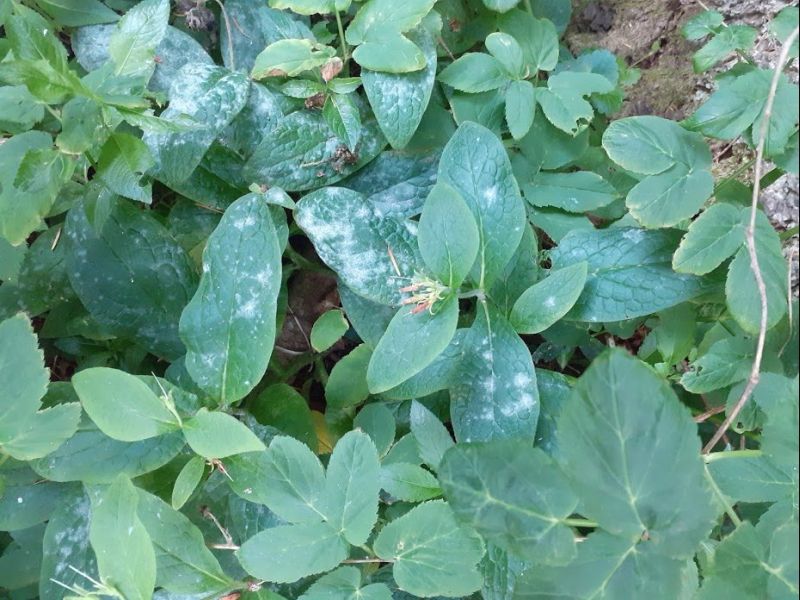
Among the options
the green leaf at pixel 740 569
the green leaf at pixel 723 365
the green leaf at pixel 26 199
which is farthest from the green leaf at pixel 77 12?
the green leaf at pixel 740 569

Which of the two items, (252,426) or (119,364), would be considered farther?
(119,364)

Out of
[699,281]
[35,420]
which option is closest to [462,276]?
[699,281]

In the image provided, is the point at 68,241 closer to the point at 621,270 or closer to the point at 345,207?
the point at 345,207

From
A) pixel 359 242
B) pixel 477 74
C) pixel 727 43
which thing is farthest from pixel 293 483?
pixel 727 43

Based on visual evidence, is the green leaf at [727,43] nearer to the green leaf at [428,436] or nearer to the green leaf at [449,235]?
the green leaf at [449,235]

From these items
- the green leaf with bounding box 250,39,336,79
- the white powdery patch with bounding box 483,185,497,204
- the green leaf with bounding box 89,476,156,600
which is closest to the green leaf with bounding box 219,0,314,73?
the green leaf with bounding box 250,39,336,79

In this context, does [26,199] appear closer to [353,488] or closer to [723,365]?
[353,488]
